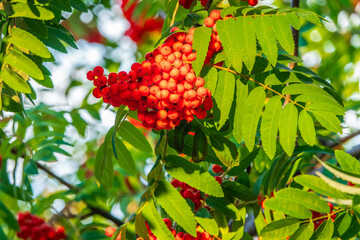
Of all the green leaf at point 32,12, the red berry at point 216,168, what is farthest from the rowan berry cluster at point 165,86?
the red berry at point 216,168

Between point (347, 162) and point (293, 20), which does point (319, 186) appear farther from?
point (293, 20)

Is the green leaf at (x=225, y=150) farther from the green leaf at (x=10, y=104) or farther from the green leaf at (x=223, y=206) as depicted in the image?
the green leaf at (x=10, y=104)

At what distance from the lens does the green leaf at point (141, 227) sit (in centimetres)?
143

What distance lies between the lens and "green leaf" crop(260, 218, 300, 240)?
137cm

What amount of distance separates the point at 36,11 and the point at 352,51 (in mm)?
3465

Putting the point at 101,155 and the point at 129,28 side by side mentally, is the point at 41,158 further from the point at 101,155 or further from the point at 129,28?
the point at 129,28

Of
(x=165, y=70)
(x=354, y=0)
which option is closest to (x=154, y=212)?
(x=165, y=70)

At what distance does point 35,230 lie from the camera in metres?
2.74

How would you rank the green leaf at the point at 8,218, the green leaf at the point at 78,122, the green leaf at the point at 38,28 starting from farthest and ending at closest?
the green leaf at the point at 78,122 < the green leaf at the point at 38,28 < the green leaf at the point at 8,218

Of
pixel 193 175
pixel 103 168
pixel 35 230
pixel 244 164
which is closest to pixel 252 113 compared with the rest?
pixel 193 175

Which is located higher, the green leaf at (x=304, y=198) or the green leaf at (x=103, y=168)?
the green leaf at (x=103, y=168)

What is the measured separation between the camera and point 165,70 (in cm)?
136

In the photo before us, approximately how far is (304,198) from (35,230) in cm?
192

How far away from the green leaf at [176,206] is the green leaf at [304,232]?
31 centimetres
